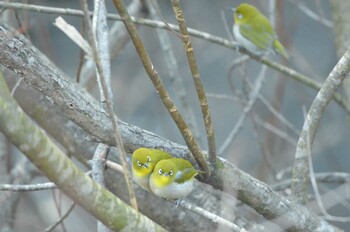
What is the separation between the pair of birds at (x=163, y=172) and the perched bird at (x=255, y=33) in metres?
2.14

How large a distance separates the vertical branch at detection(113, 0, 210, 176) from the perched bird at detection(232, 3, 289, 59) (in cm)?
243

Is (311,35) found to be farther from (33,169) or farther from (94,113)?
(94,113)

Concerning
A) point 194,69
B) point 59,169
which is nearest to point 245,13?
point 194,69

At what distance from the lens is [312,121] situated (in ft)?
9.71

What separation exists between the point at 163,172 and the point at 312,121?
0.69 meters

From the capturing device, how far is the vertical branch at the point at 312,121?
9.29 ft

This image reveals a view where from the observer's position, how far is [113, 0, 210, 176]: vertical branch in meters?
1.90

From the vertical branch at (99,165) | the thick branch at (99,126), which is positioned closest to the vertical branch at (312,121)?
the thick branch at (99,126)

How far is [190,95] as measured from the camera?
7516 millimetres

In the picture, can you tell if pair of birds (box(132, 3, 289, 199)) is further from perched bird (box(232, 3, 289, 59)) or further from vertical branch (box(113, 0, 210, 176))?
perched bird (box(232, 3, 289, 59))

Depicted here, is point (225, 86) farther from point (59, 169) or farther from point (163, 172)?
point (59, 169)

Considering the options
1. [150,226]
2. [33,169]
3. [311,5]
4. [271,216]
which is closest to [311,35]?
[311,5]

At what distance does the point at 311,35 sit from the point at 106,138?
5.69 m

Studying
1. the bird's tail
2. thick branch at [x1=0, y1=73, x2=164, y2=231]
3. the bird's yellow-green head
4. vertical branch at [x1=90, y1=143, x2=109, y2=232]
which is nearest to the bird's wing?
vertical branch at [x1=90, y1=143, x2=109, y2=232]
